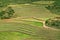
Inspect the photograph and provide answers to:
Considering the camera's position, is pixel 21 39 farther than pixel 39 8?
No

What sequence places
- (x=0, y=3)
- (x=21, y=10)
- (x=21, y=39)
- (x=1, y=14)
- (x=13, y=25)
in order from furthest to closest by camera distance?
1. (x=0, y=3)
2. (x=21, y=10)
3. (x=1, y=14)
4. (x=13, y=25)
5. (x=21, y=39)

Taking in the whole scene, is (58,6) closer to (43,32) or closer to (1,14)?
(1,14)

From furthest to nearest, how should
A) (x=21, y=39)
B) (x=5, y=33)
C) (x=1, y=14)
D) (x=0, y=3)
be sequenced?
(x=0, y=3), (x=1, y=14), (x=5, y=33), (x=21, y=39)

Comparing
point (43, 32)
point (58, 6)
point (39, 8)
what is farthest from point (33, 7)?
point (43, 32)

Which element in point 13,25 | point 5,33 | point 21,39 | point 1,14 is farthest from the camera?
point 1,14

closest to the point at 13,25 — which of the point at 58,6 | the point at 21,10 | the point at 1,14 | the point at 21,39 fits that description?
the point at 21,39

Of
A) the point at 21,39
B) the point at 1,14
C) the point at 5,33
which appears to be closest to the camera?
the point at 21,39

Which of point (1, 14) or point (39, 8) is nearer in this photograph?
point (1, 14)

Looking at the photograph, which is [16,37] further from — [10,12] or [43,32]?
[10,12]
